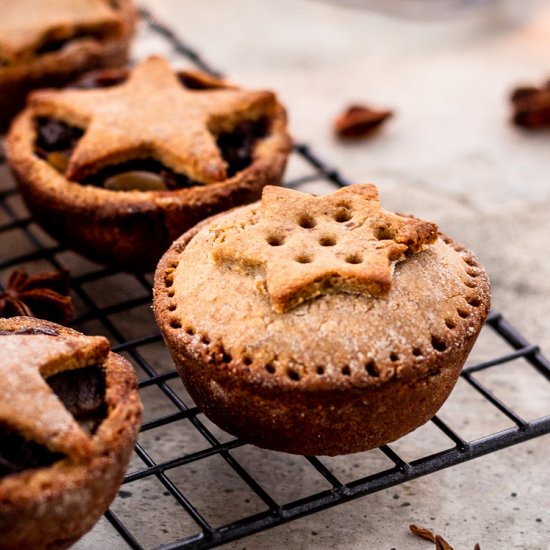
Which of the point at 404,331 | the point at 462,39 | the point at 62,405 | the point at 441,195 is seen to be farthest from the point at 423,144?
the point at 62,405

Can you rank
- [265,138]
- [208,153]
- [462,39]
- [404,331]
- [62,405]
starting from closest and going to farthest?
[62,405] → [404,331] → [208,153] → [265,138] → [462,39]

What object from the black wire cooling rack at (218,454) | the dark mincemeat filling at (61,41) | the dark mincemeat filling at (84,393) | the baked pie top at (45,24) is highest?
the baked pie top at (45,24)

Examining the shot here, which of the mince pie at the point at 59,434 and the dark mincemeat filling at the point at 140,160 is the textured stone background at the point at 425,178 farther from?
the dark mincemeat filling at the point at 140,160

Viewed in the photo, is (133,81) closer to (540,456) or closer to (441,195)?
(441,195)

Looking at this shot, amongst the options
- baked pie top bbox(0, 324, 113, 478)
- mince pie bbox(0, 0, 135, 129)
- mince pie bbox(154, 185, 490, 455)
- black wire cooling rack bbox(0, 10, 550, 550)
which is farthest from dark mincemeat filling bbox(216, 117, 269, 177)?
baked pie top bbox(0, 324, 113, 478)

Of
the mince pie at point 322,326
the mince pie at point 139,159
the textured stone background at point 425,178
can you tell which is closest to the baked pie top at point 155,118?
the mince pie at point 139,159

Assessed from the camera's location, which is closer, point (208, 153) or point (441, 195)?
point (208, 153)

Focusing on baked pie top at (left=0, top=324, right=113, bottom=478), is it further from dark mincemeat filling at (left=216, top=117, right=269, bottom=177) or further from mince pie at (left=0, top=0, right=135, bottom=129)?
mince pie at (left=0, top=0, right=135, bottom=129)

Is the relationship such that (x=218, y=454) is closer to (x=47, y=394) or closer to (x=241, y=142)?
(x=47, y=394)

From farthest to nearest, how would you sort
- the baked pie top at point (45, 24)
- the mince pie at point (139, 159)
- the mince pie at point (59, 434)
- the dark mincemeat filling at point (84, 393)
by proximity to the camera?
the baked pie top at point (45, 24), the mince pie at point (139, 159), the dark mincemeat filling at point (84, 393), the mince pie at point (59, 434)
